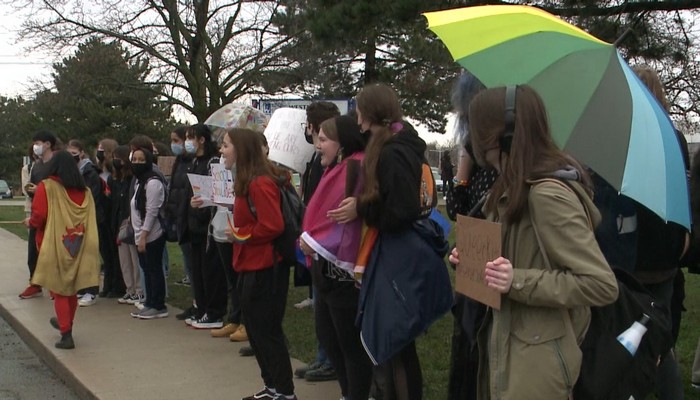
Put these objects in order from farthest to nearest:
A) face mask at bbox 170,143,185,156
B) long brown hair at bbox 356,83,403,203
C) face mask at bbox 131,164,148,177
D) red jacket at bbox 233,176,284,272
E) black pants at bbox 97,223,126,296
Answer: black pants at bbox 97,223,126,296 < face mask at bbox 131,164,148,177 < face mask at bbox 170,143,185,156 < red jacket at bbox 233,176,284,272 < long brown hair at bbox 356,83,403,203

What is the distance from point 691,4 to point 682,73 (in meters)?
1.55

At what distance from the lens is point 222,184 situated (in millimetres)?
6039

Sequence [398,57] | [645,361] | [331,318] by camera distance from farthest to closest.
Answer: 1. [398,57]
2. [331,318]
3. [645,361]

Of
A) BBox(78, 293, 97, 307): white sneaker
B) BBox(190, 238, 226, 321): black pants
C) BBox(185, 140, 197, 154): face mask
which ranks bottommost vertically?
BBox(78, 293, 97, 307): white sneaker

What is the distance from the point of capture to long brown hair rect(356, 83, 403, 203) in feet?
12.9

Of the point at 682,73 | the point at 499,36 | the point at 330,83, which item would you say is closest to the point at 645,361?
the point at 499,36

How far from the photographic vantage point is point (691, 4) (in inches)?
340

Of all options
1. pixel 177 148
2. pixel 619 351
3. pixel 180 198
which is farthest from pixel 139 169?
pixel 619 351

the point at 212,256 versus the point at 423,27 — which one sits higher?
the point at 423,27

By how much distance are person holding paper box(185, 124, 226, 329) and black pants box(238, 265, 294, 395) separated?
213cm

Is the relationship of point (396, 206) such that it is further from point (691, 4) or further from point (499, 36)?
point (691, 4)

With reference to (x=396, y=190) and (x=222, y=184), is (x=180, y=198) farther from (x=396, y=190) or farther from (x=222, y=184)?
(x=396, y=190)

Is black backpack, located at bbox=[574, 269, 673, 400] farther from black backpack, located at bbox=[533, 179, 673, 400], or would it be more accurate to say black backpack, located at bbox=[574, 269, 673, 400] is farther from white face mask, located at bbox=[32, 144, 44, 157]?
white face mask, located at bbox=[32, 144, 44, 157]

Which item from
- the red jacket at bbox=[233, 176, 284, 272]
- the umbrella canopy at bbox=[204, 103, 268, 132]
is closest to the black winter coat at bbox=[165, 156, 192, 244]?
the umbrella canopy at bbox=[204, 103, 268, 132]
